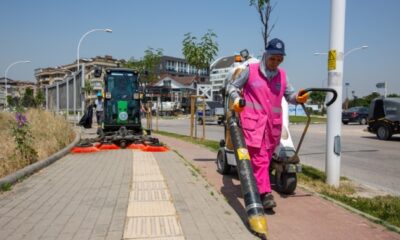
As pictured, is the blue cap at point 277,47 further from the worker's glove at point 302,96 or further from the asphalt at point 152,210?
the asphalt at point 152,210

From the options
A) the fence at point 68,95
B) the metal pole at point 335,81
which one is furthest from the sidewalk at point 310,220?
the fence at point 68,95

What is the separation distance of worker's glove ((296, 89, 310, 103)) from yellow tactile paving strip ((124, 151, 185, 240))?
89.5 inches

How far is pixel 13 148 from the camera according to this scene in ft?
28.7

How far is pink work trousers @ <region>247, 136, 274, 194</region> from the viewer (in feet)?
18.1

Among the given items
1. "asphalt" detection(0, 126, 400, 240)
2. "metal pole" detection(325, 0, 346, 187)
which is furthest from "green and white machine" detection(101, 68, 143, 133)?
"metal pole" detection(325, 0, 346, 187)

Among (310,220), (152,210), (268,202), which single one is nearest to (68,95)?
(152,210)

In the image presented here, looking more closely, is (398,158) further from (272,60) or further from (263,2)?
(272,60)

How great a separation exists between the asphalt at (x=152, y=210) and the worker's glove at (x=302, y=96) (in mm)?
1463

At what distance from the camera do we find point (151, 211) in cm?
552

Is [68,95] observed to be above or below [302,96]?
above

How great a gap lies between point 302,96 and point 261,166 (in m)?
1.16

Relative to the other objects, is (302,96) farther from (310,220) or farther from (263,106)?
(310,220)

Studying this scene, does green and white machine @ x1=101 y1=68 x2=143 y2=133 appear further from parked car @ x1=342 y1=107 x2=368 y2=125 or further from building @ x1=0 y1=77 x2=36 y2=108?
parked car @ x1=342 y1=107 x2=368 y2=125

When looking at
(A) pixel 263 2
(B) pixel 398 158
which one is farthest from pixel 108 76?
(B) pixel 398 158
